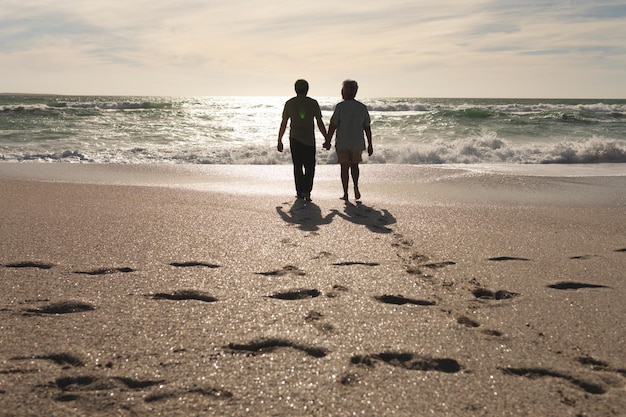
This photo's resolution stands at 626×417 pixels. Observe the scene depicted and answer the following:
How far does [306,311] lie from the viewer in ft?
9.30

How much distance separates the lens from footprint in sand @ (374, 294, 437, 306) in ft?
9.96

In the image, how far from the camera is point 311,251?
13.7 feet

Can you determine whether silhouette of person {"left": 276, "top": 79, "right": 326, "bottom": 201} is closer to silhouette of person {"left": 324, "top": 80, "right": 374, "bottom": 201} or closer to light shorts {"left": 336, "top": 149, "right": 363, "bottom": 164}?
silhouette of person {"left": 324, "top": 80, "right": 374, "bottom": 201}

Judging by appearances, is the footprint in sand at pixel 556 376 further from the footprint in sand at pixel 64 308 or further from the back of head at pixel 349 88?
the back of head at pixel 349 88

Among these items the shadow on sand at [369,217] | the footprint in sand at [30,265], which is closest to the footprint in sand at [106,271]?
the footprint in sand at [30,265]

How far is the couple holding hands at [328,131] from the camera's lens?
723cm

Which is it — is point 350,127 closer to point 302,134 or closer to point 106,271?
point 302,134

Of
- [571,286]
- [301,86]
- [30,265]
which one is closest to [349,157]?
[301,86]

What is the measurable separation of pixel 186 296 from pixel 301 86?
185 inches

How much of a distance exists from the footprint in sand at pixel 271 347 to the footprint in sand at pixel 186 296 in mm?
632

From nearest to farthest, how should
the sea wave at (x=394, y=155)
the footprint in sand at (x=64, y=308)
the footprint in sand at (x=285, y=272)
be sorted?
the footprint in sand at (x=64, y=308) → the footprint in sand at (x=285, y=272) → the sea wave at (x=394, y=155)

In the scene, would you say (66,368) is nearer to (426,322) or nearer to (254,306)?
(254,306)

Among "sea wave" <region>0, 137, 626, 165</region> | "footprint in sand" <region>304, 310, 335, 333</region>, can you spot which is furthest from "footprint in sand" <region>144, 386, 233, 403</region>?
"sea wave" <region>0, 137, 626, 165</region>

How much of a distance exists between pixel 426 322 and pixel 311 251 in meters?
1.57
